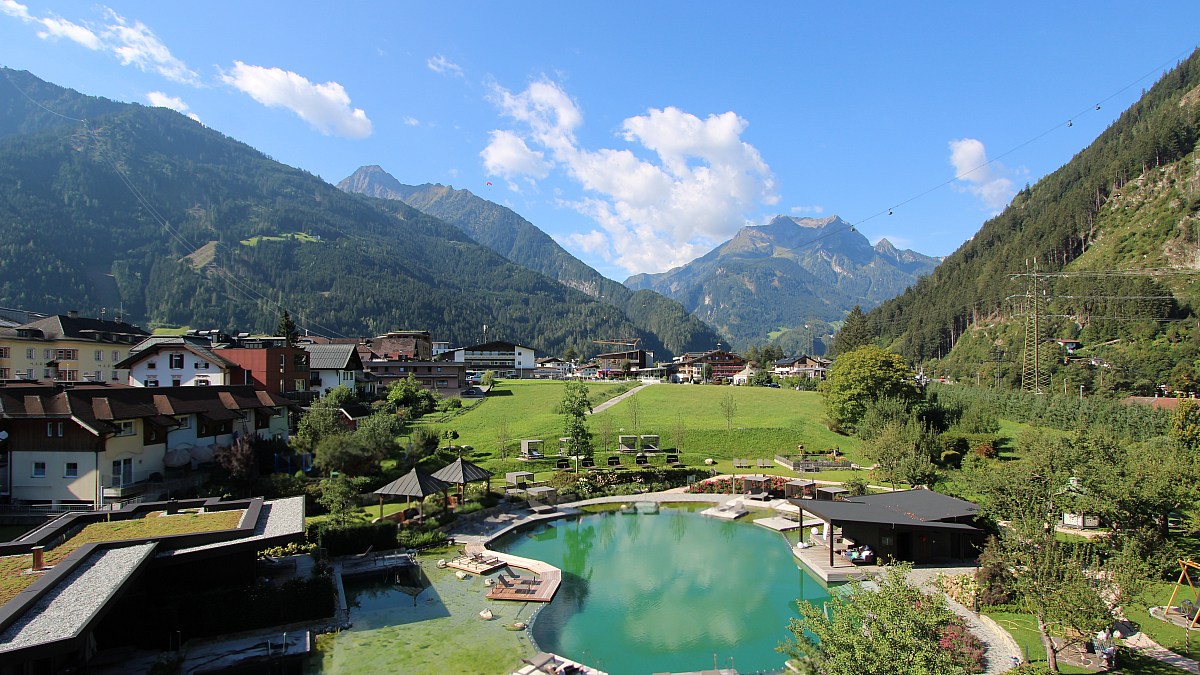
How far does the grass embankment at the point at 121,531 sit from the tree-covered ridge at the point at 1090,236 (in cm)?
11813

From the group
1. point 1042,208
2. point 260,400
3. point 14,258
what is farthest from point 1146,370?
point 14,258

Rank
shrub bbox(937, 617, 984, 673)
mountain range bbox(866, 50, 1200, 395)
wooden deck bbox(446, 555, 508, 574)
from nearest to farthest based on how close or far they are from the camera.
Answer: shrub bbox(937, 617, 984, 673), wooden deck bbox(446, 555, 508, 574), mountain range bbox(866, 50, 1200, 395)

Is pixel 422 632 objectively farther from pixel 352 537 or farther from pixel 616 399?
pixel 616 399

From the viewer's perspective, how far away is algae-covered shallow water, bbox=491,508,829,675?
55.2 feet

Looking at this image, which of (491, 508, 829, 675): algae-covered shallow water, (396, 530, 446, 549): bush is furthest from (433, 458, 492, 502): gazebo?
(491, 508, 829, 675): algae-covered shallow water

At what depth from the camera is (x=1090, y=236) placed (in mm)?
125938

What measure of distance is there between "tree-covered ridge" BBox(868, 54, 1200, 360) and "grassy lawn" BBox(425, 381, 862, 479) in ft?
235

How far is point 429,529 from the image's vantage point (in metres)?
25.7

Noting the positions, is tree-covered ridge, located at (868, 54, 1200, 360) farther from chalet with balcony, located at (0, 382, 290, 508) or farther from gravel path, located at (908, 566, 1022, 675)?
chalet with balcony, located at (0, 382, 290, 508)

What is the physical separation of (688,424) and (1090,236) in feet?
401

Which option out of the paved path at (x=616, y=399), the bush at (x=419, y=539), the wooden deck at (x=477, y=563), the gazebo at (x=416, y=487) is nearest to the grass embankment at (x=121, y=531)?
the bush at (x=419, y=539)

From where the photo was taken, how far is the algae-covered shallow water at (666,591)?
16828 mm

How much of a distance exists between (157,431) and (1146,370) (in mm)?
108687

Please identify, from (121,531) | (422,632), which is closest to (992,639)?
(422,632)
